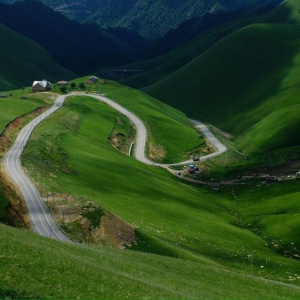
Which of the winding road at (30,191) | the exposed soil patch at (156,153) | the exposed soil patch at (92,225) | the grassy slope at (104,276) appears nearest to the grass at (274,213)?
the exposed soil patch at (92,225)

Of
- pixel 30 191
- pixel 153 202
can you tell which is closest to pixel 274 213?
pixel 153 202

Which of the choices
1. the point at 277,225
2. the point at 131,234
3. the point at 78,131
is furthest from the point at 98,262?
the point at 78,131

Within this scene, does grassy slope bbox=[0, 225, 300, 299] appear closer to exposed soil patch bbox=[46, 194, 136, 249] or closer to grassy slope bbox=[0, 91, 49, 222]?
exposed soil patch bbox=[46, 194, 136, 249]

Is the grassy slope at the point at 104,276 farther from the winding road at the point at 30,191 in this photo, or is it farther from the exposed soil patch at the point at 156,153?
the exposed soil patch at the point at 156,153

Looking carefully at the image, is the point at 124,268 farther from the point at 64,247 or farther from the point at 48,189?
the point at 48,189

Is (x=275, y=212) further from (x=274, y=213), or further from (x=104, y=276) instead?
(x=104, y=276)
